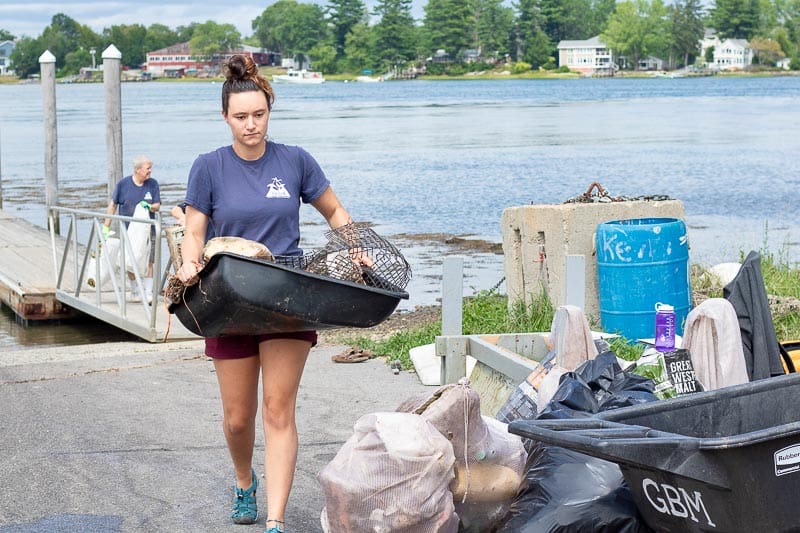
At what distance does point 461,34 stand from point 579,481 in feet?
525

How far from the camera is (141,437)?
6.56 meters

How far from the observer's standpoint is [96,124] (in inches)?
2687

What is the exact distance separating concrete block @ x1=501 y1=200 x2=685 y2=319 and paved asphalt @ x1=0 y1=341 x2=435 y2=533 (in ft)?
4.57

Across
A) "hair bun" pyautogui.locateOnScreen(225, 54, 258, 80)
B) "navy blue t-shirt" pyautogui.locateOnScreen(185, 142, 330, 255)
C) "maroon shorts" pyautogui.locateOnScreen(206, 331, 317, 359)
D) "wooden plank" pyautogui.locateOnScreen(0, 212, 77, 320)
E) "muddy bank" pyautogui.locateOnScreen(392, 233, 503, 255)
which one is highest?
"hair bun" pyautogui.locateOnScreen(225, 54, 258, 80)

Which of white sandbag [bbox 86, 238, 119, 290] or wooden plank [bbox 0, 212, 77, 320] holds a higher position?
white sandbag [bbox 86, 238, 119, 290]

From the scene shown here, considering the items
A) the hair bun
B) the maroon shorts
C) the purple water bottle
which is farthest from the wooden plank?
the hair bun

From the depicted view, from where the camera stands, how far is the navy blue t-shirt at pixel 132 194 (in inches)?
509

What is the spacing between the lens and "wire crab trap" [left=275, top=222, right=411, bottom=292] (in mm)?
4414

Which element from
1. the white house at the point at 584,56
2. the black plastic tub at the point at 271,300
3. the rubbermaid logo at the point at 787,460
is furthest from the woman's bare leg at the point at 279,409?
the white house at the point at 584,56

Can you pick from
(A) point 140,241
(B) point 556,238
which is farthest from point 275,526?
(A) point 140,241

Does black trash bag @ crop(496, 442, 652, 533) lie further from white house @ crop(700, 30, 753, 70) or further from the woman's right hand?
white house @ crop(700, 30, 753, 70)

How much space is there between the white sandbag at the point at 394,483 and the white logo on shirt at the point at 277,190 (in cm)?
94

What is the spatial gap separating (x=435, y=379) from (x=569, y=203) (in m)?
Result: 1.94

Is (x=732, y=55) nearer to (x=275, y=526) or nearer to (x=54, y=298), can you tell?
(x=54, y=298)
